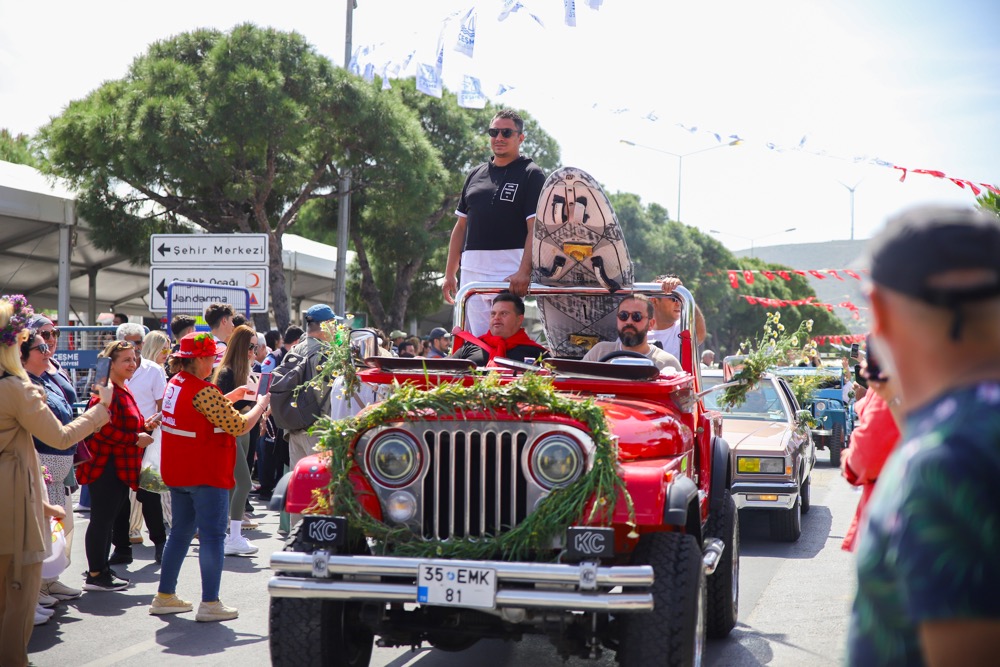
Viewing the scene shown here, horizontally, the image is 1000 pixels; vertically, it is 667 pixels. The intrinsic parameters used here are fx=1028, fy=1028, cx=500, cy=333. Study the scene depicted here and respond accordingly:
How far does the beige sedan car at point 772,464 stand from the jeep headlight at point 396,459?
4.79 meters

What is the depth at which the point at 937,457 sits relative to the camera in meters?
1.53

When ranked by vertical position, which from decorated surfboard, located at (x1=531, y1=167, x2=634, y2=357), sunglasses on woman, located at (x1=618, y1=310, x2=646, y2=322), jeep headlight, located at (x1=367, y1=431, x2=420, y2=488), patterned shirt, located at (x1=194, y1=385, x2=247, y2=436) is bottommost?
jeep headlight, located at (x1=367, y1=431, x2=420, y2=488)

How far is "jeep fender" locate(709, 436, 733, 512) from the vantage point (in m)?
6.23

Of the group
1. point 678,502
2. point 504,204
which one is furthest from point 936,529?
point 504,204

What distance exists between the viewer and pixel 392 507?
4.60m

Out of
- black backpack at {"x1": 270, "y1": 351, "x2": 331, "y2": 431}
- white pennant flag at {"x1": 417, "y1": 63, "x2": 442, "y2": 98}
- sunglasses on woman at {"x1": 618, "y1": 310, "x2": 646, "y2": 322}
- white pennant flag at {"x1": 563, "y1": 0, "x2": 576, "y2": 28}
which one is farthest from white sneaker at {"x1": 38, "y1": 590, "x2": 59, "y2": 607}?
white pennant flag at {"x1": 417, "y1": 63, "x2": 442, "y2": 98}

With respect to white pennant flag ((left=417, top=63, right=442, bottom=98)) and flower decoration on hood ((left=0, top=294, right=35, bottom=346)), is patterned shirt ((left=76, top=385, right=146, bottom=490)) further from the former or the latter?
white pennant flag ((left=417, top=63, right=442, bottom=98))

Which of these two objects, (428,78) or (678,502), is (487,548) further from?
(428,78)

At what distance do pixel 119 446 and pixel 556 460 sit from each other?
4306 mm

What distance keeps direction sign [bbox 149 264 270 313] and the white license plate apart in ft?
32.7

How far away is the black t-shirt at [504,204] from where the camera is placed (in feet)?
24.3

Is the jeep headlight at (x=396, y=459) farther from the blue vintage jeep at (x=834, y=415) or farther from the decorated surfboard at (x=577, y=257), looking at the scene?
the blue vintage jeep at (x=834, y=415)

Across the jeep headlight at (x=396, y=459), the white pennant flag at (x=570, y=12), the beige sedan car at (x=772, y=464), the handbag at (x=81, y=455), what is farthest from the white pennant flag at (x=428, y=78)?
the jeep headlight at (x=396, y=459)

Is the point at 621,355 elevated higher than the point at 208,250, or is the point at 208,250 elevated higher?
the point at 208,250
